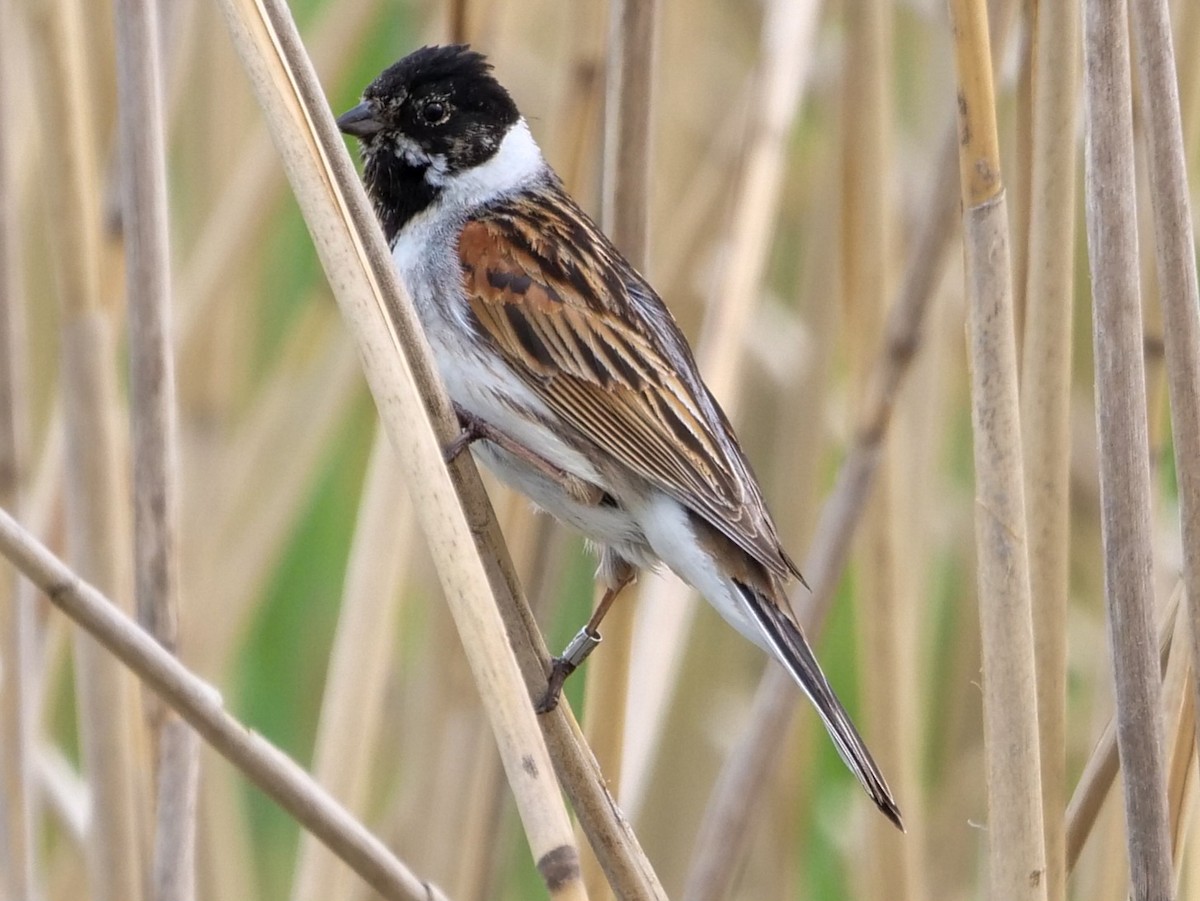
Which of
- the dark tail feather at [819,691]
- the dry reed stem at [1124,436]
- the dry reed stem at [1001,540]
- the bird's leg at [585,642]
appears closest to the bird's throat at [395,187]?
the bird's leg at [585,642]

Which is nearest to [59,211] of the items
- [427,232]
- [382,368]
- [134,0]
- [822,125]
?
[134,0]

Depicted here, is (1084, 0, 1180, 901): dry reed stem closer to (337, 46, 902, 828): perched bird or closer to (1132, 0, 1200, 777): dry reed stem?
(1132, 0, 1200, 777): dry reed stem

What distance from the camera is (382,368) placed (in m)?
1.24

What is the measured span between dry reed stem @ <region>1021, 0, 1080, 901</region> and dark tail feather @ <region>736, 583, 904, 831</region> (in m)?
0.16

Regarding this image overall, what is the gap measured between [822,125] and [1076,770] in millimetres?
1471

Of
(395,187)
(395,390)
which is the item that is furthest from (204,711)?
(395,187)

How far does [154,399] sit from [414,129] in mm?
673

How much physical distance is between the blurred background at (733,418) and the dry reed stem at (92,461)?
0.11 ft

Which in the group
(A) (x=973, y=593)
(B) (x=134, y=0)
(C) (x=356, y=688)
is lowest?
(A) (x=973, y=593)

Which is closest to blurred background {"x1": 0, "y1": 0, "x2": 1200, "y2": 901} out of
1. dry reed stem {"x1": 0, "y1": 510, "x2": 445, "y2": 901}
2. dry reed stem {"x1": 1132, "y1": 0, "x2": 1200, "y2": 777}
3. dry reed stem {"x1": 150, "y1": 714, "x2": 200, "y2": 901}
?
dry reed stem {"x1": 1132, "y1": 0, "x2": 1200, "y2": 777}

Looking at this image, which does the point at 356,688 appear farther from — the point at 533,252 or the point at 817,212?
the point at 817,212

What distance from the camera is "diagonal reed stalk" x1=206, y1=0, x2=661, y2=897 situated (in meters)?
1.17

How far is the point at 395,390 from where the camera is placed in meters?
1.24

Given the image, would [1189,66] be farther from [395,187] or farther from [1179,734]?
[395,187]
